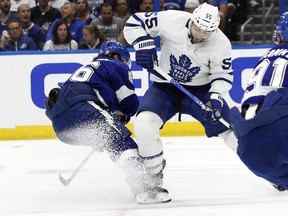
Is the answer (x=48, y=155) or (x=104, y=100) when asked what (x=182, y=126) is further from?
(x=104, y=100)

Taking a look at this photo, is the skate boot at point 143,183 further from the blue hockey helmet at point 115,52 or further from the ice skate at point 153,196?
the blue hockey helmet at point 115,52

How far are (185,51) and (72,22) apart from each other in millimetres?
3286

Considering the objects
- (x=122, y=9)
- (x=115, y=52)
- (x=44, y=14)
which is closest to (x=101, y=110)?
(x=115, y=52)

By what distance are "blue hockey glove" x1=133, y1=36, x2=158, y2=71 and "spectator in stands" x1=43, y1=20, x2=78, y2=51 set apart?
10.1ft

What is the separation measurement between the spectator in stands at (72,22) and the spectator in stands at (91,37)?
2.6 inches

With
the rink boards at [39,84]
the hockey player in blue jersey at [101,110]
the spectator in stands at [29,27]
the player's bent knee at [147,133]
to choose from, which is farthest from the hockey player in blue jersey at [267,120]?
the spectator in stands at [29,27]

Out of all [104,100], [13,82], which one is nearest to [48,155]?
[13,82]

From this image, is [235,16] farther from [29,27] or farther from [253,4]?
[29,27]

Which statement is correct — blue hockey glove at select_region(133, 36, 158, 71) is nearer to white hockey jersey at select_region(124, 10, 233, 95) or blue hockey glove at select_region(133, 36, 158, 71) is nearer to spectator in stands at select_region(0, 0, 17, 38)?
white hockey jersey at select_region(124, 10, 233, 95)

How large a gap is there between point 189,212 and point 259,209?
0.34 metres

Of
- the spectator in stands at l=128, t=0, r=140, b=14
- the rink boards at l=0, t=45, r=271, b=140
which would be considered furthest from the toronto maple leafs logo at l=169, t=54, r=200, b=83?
the spectator in stands at l=128, t=0, r=140, b=14

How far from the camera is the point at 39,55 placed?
7473 millimetres

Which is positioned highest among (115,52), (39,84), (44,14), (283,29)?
(283,29)

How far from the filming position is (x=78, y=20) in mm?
7652
